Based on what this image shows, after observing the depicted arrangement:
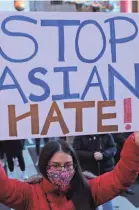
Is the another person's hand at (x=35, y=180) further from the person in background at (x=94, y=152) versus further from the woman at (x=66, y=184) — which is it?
the person in background at (x=94, y=152)

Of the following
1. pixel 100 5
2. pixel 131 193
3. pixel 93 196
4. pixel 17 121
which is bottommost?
pixel 131 193

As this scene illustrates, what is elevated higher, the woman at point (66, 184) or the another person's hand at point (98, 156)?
the woman at point (66, 184)

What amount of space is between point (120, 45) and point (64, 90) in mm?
328

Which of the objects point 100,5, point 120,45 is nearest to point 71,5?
point 100,5

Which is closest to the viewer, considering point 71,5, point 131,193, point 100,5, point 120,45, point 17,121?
point 17,121

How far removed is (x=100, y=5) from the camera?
14.0 meters

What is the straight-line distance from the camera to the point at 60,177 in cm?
168

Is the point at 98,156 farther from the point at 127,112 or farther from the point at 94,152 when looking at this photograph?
the point at 127,112

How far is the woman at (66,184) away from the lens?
5.44ft

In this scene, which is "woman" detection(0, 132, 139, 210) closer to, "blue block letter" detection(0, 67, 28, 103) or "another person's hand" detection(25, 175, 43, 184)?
"another person's hand" detection(25, 175, 43, 184)

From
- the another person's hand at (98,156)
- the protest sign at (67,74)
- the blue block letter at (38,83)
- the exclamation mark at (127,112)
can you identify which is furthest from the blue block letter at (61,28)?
the another person's hand at (98,156)

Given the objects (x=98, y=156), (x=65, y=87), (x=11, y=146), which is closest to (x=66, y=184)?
(x=65, y=87)

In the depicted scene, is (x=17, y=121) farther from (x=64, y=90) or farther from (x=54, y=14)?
(x=54, y=14)

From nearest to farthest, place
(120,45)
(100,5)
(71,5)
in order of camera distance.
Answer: (120,45) → (100,5) → (71,5)
